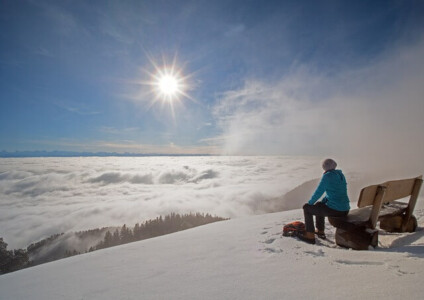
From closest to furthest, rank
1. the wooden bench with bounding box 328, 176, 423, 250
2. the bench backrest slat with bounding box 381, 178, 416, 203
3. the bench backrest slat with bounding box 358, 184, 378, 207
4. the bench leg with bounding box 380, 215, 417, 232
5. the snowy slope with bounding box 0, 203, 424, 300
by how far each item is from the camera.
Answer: the snowy slope with bounding box 0, 203, 424, 300
the bench backrest slat with bounding box 358, 184, 378, 207
the wooden bench with bounding box 328, 176, 423, 250
the bench backrest slat with bounding box 381, 178, 416, 203
the bench leg with bounding box 380, 215, 417, 232

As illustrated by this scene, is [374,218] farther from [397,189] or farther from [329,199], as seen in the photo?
[397,189]

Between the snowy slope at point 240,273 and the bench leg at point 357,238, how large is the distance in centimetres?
19

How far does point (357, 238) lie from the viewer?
406cm

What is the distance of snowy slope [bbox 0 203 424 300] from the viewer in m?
2.55

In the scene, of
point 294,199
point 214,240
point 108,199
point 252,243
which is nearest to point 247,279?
point 252,243

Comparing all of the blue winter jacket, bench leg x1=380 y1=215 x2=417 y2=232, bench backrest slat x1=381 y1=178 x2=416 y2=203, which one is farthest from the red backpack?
bench leg x1=380 y1=215 x2=417 y2=232

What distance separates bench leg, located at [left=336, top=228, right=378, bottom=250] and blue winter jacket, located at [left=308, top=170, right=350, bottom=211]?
1.62 feet

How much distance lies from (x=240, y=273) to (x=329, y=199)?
2.69 meters

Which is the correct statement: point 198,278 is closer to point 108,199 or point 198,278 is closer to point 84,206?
point 84,206

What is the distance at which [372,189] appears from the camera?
4.02 meters

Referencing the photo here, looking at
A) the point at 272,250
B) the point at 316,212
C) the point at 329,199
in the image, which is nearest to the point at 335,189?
the point at 329,199

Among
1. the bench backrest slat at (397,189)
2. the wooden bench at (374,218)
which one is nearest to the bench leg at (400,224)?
the wooden bench at (374,218)

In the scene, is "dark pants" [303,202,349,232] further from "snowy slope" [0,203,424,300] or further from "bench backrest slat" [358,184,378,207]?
"bench backrest slat" [358,184,378,207]

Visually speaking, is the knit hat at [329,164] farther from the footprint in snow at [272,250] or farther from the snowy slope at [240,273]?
the footprint in snow at [272,250]
